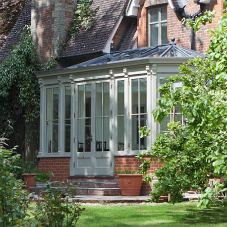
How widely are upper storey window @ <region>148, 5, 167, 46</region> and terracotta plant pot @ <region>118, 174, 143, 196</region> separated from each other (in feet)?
18.3

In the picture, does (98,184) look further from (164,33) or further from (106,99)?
(164,33)

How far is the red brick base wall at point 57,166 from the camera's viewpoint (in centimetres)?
1530

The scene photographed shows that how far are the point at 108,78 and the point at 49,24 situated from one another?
482cm

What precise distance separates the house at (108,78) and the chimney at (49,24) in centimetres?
4

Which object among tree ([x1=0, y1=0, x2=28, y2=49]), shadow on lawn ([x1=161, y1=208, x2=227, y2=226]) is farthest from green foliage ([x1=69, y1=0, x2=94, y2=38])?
shadow on lawn ([x1=161, y1=208, x2=227, y2=226])

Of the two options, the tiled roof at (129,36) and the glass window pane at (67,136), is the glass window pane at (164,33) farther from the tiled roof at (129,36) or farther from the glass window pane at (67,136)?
the glass window pane at (67,136)

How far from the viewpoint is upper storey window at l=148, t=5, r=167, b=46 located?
1698cm

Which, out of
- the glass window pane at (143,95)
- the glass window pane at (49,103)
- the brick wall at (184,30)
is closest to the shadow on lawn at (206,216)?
the glass window pane at (143,95)

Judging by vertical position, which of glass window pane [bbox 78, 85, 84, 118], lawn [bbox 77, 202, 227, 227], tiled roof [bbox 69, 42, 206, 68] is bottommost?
lawn [bbox 77, 202, 227, 227]

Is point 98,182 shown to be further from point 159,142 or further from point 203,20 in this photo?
point 203,20

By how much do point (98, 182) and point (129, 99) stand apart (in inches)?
99.0

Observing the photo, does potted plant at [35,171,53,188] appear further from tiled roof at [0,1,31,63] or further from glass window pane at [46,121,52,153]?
tiled roof at [0,1,31,63]

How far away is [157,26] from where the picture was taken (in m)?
17.2

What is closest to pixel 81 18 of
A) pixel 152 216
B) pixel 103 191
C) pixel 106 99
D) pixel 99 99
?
pixel 99 99
